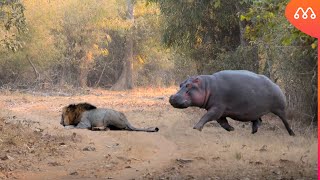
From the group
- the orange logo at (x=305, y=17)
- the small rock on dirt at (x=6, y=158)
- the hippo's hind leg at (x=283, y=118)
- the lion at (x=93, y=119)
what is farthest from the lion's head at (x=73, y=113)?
the orange logo at (x=305, y=17)

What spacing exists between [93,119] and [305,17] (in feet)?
28.4

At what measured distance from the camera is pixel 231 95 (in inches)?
423

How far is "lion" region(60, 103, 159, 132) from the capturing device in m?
12.2

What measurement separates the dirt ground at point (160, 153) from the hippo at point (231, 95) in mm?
465

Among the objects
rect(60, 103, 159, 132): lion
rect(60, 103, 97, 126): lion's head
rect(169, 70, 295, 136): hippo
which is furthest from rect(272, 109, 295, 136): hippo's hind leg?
rect(60, 103, 97, 126): lion's head

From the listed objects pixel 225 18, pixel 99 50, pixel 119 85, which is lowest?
pixel 119 85

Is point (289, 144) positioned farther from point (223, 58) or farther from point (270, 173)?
point (223, 58)

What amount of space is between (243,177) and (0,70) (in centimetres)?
2657

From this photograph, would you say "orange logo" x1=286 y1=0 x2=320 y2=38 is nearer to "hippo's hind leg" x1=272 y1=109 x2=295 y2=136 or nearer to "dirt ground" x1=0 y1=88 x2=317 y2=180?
"dirt ground" x1=0 y1=88 x2=317 y2=180

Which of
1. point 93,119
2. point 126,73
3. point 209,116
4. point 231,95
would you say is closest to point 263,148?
point 209,116

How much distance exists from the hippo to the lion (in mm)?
1695

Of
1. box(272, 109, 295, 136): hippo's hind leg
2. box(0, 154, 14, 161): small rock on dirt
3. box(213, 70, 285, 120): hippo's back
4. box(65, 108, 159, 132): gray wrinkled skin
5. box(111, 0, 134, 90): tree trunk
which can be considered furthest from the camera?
box(111, 0, 134, 90): tree trunk

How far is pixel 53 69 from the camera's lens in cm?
3488

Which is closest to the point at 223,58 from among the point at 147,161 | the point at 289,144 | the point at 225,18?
the point at 225,18
